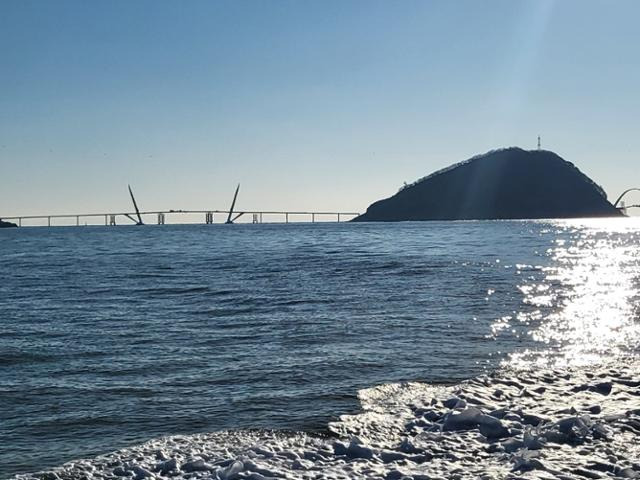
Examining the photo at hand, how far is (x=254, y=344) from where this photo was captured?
1587 centimetres

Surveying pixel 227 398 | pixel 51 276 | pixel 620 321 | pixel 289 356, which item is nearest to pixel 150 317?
pixel 289 356

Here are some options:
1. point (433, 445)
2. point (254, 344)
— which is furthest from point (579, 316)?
point (433, 445)

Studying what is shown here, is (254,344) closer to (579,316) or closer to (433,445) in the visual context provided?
(433,445)

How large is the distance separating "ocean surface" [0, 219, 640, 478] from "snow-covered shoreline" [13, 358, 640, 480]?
0.53 metres

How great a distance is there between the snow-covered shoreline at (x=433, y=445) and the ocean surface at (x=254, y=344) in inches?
20.9

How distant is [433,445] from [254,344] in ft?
26.1

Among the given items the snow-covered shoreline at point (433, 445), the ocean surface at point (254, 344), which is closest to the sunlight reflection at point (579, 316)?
the ocean surface at point (254, 344)

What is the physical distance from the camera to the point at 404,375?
41.7ft

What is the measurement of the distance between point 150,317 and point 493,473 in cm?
1518

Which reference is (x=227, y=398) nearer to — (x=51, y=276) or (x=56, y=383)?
(x=56, y=383)

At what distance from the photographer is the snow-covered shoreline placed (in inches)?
304

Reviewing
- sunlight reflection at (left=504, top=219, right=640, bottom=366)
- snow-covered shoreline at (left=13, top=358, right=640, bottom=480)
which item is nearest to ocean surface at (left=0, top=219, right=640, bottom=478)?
sunlight reflection at (left=504, top=219, right=640, bottom=366)

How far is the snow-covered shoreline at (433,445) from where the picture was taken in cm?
772

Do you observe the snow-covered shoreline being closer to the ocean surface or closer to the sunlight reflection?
the ocean surface
